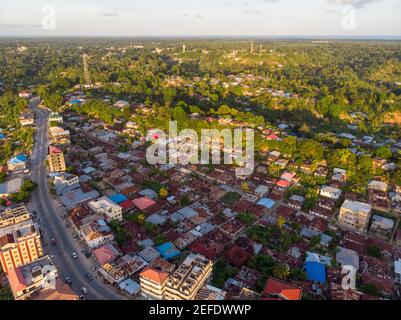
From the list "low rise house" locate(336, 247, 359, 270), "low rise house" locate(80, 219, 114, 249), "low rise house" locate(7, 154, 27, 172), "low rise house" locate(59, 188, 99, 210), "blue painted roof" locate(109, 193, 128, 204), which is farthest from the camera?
"low rise house" locate(7, 154, 27, 172)

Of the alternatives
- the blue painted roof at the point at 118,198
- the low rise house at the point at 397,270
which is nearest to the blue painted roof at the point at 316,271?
the low rise house at the point at 397,270

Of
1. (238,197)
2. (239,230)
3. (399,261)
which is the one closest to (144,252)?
(239,230)

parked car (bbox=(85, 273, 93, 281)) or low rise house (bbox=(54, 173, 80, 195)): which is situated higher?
low rise house (bbox=(54, 173, 80, 195))

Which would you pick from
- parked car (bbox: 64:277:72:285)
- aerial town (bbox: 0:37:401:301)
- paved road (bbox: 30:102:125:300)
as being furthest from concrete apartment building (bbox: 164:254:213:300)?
parked car (bbox: 64:277:72:285)

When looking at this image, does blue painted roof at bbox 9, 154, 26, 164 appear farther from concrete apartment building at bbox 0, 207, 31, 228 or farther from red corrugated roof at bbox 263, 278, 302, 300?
red corrugated roof at bbox 263, 278, 302, 300

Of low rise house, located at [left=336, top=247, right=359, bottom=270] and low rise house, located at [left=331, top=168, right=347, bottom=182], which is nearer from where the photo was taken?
low rise house, located at [left=336, top=247, right=359, bottom=270]

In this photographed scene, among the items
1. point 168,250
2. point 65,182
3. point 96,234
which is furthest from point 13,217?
point 168,250

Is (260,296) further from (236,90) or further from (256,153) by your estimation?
(236,90)
